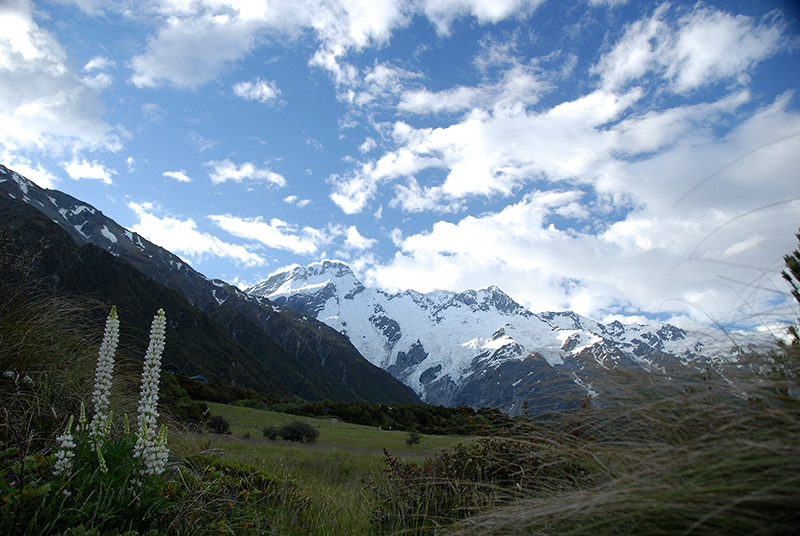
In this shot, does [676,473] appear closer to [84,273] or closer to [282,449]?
[282,449]

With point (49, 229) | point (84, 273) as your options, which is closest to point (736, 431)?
point (84, 273)

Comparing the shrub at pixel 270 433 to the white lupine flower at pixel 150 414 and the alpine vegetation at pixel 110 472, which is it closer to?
the alpine vegetation at pixel 110 472

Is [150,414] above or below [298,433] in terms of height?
above

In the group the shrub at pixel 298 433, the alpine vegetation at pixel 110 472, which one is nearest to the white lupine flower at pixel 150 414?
the alpine vegetation at pixel 110 472

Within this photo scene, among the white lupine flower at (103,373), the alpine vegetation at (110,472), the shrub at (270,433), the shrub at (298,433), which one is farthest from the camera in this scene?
the shrub at (298,433)

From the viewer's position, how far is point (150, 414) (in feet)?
13.6

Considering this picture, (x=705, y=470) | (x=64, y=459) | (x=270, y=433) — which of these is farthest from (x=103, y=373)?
(x=270, y=433)

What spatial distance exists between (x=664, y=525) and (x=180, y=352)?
373ft

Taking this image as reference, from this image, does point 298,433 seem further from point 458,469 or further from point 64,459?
point 64,459

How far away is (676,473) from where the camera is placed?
7.29 ft

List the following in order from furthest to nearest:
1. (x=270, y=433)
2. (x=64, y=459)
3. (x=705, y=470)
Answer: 1. (x=270, y=433)
2. (x=64, y=459)
3. (x=705, y=470)

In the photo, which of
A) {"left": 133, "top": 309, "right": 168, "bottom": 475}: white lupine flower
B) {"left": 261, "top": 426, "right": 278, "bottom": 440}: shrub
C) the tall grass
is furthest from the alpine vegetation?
{"left": 261, "top": 426, "right": 278, "bottom": 440}: shrub

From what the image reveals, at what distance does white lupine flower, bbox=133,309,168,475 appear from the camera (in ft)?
12.4

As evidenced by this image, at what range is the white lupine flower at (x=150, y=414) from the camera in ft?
12.4
